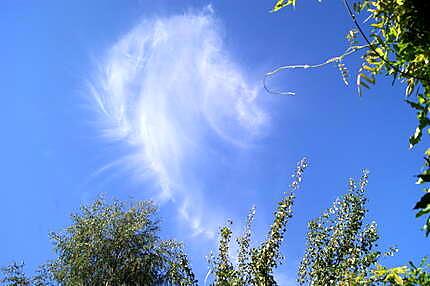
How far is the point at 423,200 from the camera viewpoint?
2.58 m

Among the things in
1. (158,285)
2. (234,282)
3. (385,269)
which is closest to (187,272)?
(234,282)

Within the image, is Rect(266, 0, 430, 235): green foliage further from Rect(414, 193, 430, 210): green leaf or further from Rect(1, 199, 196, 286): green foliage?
Rect(1, 199, 196, 286): green foliage

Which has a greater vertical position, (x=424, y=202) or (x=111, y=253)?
(x=111, y=253)

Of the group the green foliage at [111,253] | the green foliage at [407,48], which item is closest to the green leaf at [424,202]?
the green foliage at [407,48]

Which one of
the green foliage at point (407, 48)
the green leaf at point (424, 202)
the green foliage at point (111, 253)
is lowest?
the green leaf at point (424, 202)

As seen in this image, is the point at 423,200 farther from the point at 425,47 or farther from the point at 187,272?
the point at 187,272

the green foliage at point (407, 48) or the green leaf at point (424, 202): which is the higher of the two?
the green foliage at point (407, 48)

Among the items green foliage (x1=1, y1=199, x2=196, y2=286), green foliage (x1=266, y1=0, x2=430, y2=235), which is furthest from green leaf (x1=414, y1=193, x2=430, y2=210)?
green foliage (x1=1, y1=199, x2=196, y2=286)

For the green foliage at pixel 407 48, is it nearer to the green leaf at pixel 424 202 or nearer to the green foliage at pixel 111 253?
the green leaf at pixel 424 202

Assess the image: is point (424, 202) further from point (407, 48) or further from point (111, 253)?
point (111, 253)

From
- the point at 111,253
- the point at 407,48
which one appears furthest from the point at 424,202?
the point at 111,253

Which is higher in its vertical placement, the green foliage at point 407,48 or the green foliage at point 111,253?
the green foliage at point 111,253

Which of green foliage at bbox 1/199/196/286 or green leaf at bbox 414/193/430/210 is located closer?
green leaf at bbox 414/193/430/210

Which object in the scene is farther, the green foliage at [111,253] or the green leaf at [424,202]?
the green foliage at [111,253]
